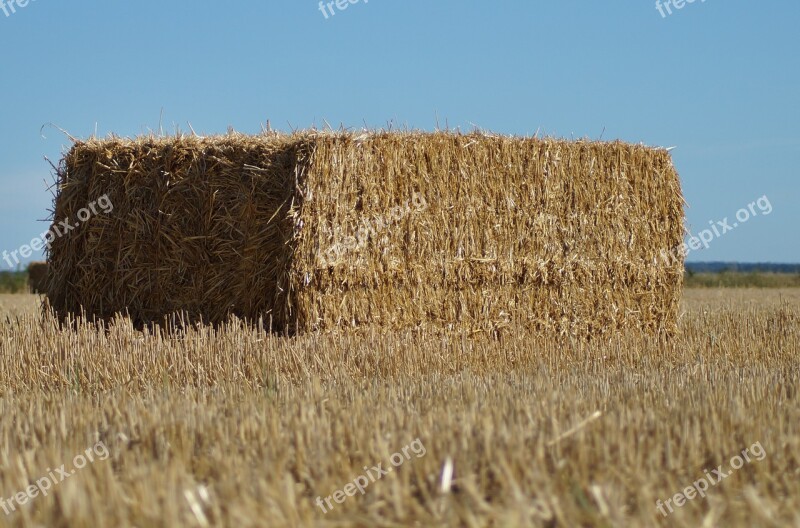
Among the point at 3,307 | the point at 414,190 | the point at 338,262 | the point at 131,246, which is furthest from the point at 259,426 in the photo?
the point at 3,307

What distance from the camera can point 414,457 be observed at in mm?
3840

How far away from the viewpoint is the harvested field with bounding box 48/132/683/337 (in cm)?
895

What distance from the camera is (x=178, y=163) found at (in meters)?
9.76

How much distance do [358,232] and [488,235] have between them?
1.64 metres

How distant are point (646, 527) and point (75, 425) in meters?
2.96

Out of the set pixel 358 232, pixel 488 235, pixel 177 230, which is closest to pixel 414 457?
pixel 358 232

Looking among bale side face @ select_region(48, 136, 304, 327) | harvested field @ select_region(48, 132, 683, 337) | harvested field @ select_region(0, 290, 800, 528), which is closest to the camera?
harvested field @ select_region(0, 290, 800, 528)

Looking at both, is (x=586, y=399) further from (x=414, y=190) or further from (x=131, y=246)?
(x=131, y=246)

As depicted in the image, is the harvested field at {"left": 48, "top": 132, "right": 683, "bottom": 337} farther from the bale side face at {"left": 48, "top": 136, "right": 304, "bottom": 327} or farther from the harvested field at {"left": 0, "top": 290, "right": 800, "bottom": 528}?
the harvested field at {"left": 0, "top": 290, "right": 800, "bottom": 528}

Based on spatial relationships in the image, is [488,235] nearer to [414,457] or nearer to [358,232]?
[358,232]

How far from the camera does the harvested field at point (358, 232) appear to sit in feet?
29.4

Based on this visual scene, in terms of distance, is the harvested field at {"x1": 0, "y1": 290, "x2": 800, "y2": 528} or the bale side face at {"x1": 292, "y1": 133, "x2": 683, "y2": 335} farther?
the bale side face at {"x1": 292, "y1": 133, "x2": 683, "y2": 335}

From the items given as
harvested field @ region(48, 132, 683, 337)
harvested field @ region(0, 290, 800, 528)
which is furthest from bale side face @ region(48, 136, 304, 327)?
harvested field @ region(0, 290, 800, 528)

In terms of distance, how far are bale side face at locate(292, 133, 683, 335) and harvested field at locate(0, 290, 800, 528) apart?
1914mm
